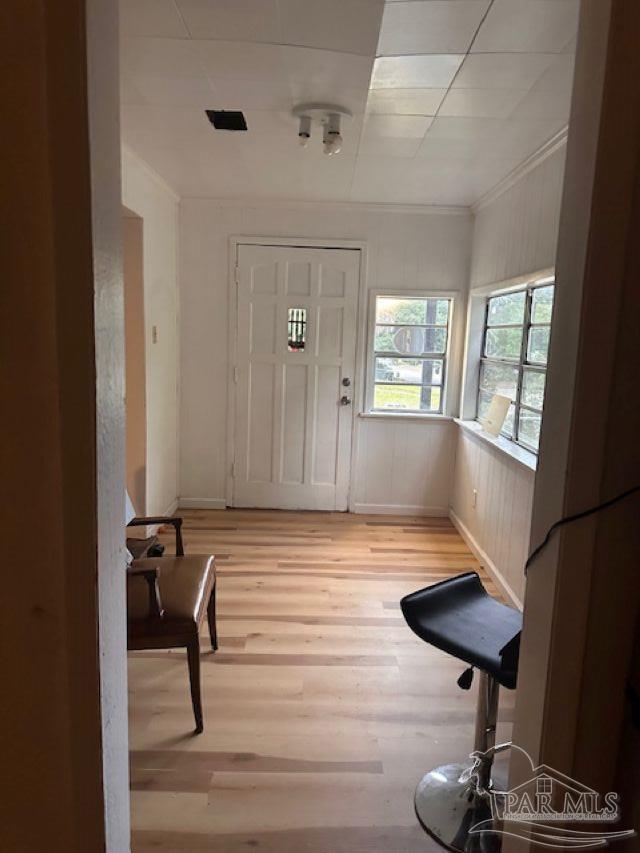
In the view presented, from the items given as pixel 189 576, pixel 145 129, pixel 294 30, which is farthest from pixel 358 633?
pixel 145 129

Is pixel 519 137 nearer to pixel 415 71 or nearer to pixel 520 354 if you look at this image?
pixel 415 71

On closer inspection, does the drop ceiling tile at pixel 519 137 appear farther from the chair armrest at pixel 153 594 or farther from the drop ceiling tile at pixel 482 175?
the chair armrest at pixel 153 594

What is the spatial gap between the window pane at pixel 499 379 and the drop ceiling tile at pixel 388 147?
1406mm

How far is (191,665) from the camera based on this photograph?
78.0 inches

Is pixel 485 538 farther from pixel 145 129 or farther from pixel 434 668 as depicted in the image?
pixel 145 129

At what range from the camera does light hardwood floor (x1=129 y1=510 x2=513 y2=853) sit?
1.65 metres

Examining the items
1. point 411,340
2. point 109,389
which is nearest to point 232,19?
point 109,389

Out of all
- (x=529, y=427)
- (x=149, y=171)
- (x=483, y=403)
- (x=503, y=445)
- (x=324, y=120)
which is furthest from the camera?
(x=483, y=403)

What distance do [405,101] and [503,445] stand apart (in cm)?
195

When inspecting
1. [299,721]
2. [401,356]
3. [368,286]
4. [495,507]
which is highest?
[368,286]

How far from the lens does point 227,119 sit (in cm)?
265

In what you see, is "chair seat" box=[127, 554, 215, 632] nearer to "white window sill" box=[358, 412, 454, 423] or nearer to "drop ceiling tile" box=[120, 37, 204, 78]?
"drop ceiling tile" box=[120, 37, 204, 78]

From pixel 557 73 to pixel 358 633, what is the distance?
250cm

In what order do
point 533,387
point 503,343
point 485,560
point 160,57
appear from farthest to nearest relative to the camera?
1. point 503,343
2. point 485,560
3. point 533,387
4. point 160,57
